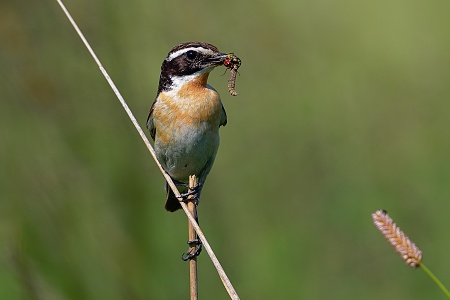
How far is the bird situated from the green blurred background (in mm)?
345

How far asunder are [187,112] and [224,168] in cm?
181

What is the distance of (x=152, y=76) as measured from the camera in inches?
305

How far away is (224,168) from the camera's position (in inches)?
277

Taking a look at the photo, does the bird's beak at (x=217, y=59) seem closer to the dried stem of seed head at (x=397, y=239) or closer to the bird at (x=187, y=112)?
the bird at (x=187, y=112)

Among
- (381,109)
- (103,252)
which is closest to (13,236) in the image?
(103,252)

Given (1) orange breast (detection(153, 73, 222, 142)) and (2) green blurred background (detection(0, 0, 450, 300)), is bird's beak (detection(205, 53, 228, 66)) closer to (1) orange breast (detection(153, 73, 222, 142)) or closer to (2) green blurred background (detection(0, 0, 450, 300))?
(1) orange breast (detection(153, 73, 222, 142))

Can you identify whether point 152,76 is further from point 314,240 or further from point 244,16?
point 314,240

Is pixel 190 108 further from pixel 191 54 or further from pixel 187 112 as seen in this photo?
pixel 191 54

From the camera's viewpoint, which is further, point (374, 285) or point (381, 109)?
point (381, 109)

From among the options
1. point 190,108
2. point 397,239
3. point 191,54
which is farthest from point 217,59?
point 397,239

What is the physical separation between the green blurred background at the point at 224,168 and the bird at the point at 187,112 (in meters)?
0.35

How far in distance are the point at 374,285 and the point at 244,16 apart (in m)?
2.48

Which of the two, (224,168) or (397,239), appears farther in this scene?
(224,168)

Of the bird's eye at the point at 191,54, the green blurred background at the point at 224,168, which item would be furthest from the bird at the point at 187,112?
the green blurred background at the point at 224,168
